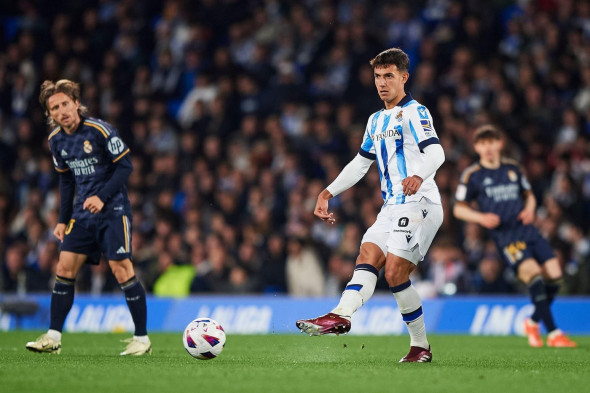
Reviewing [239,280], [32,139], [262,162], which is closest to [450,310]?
[239,280]

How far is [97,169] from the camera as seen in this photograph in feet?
27.6

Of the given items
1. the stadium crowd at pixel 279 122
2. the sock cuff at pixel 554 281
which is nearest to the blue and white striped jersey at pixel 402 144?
the sock cuff at pixel 554 281

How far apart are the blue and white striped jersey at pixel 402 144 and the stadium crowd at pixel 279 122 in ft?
22.5

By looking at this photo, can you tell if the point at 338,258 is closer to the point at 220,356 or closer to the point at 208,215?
the point at 208,215

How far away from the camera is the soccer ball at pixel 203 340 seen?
298 inches

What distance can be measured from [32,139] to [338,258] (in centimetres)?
738

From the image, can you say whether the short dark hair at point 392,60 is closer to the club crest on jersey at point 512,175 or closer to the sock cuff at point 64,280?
the sock cuff at point 64,280

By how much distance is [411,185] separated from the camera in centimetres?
669

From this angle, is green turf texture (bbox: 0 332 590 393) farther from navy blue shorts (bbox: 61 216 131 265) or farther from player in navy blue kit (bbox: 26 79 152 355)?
navy blue shorts (bbox: 61 216 131 265)

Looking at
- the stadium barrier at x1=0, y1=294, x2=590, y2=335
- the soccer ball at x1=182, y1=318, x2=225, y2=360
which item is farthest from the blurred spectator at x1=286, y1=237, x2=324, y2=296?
the soccer ball at x1=182, y1=318, x2=225, y2=360

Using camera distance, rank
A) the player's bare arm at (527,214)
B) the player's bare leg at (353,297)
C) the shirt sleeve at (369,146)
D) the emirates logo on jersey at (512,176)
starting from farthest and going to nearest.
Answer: the emirates logo on jersey at (512,176) < the player's bare arm at (527,214) < the shirt sleeve at (369,146) < the player's bare leg at (353,297)

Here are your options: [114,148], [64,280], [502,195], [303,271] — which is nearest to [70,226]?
[64,280]

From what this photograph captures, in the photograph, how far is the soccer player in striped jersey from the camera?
711 centimetres

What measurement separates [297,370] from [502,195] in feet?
16.2
